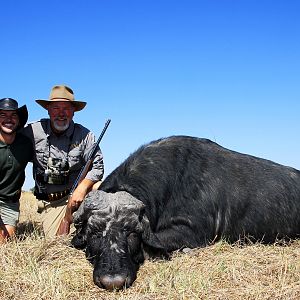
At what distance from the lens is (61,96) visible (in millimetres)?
6785

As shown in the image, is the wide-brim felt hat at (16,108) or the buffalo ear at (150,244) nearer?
the buffalo ear at (150,244)

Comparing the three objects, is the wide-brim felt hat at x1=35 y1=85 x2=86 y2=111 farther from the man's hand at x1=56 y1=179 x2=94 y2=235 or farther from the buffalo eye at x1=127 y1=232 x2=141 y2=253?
the buffalo eye at x1=127 y1=232 x2=141 y2=253

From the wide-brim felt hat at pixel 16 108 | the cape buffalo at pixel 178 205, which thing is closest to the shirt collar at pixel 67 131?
the wide-brim felt hat at pixel 16 108

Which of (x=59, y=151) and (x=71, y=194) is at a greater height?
(x=59, y=151)

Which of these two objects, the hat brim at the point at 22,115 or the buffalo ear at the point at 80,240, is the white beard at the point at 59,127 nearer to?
the hat brim at the point at 22,115

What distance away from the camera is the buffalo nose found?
4.18 m

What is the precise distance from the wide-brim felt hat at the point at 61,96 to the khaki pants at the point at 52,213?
4.45 feet

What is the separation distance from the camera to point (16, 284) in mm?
4234

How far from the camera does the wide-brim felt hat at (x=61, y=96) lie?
22.3 feet

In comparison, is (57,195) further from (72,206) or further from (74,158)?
(72,206)

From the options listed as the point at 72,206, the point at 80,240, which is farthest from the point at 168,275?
the point at 72,206

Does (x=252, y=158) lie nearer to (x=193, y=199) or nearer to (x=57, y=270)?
(x=193, y=199)

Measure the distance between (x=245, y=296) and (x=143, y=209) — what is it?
160cm

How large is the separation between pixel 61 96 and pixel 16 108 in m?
0.70
